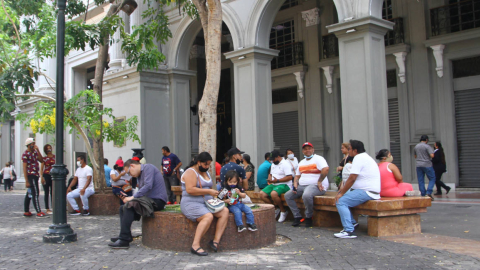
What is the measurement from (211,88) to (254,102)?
6.27 meters

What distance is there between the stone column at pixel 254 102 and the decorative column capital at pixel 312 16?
4346 mm

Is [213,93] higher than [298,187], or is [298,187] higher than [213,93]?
[213,93]

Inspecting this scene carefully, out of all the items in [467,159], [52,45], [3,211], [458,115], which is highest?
[52,45]

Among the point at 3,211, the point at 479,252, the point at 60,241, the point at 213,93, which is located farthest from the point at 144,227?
the point at 3,211

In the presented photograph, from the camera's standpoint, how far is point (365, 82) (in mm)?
11375

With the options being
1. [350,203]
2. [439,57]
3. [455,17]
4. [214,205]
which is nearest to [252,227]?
[214,205]

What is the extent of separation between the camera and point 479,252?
6.14 metres

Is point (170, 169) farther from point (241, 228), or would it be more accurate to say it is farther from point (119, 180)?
point (241, 228)

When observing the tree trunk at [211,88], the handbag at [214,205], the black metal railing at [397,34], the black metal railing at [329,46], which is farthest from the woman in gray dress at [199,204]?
the black metal railing at [329,46]

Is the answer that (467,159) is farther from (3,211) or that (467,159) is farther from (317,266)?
(3,211)

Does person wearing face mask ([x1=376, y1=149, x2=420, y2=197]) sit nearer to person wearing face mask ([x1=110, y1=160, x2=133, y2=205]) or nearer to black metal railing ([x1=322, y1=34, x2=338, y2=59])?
person wearing face mask ([x1=110, y1=160, x2=133, y2=205])

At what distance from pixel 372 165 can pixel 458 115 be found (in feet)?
28.2

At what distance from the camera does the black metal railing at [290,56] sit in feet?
61.0

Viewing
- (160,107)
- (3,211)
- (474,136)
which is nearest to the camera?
(3,211)
